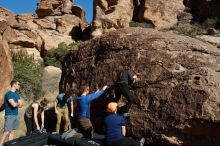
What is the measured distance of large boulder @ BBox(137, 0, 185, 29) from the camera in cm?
4203

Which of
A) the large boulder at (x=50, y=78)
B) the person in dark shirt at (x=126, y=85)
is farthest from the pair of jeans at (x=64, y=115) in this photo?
the large boulder at (x=50, y=78)

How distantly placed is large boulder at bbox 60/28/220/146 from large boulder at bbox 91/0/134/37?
27743 mm

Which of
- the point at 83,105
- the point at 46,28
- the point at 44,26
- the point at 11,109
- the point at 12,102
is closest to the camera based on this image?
the point at 12,102

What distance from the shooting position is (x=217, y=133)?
880cm

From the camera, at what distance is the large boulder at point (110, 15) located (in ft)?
131

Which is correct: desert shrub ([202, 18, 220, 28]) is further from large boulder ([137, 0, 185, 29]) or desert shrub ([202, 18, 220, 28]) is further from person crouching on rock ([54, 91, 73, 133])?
person crouching on rock ([54, 91, 73, 133])

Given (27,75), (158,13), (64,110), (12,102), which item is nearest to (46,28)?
(158,13)

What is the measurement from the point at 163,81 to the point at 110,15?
3110 centimetres

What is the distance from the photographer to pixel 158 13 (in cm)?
4234

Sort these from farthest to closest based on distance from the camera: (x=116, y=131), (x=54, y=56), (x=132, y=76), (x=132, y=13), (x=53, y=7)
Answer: (x=53, y=7) < (x=132, y=13) < (x=54, y=56) < (x=132, y=76) < (x=116, y=131)

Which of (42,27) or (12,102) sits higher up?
(42,27)

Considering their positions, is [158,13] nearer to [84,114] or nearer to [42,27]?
[42,27]

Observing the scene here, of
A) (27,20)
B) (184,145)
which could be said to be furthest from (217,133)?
(27,20)

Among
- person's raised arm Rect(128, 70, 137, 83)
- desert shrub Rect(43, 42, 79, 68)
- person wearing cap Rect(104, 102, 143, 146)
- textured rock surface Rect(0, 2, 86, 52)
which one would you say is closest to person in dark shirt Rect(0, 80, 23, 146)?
person wearing cap Rect(104, 102, 143, 146)
